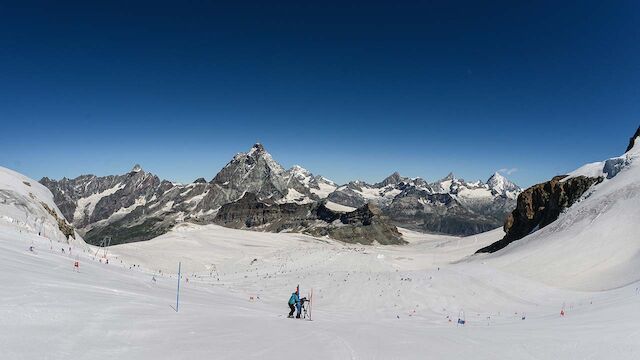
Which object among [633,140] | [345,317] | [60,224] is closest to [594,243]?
[345,317]

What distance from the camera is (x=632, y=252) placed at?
3631cm

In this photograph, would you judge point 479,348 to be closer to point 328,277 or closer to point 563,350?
point 563,350

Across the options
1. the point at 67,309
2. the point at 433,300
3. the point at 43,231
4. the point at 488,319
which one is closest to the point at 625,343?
the point at 488,319

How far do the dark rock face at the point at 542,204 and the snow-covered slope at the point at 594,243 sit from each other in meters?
3.50

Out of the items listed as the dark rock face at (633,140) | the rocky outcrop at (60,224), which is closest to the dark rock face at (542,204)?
the dark rock face at (633,140)

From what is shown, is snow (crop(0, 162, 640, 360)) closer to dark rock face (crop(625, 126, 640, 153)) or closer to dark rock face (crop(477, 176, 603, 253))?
dark rock face (crop(477, 176, 603, 253))

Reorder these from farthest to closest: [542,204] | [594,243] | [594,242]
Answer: [542,204], [594,242], [594,243]

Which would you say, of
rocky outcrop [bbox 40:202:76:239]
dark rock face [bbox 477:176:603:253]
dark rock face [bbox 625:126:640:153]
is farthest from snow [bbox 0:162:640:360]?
dark rock face [bbox 625:126:640:153]

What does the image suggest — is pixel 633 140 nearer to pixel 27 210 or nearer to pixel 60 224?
pixel 60 224

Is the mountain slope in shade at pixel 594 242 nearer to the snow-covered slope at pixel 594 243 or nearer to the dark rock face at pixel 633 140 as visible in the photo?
the snow-covered slope at pixel 594 243

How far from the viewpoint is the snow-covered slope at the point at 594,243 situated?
34.5m

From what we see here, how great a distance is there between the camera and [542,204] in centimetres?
6938

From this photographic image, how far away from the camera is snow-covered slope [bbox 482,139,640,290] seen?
34531 millimetres

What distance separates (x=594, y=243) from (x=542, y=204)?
30148mm
